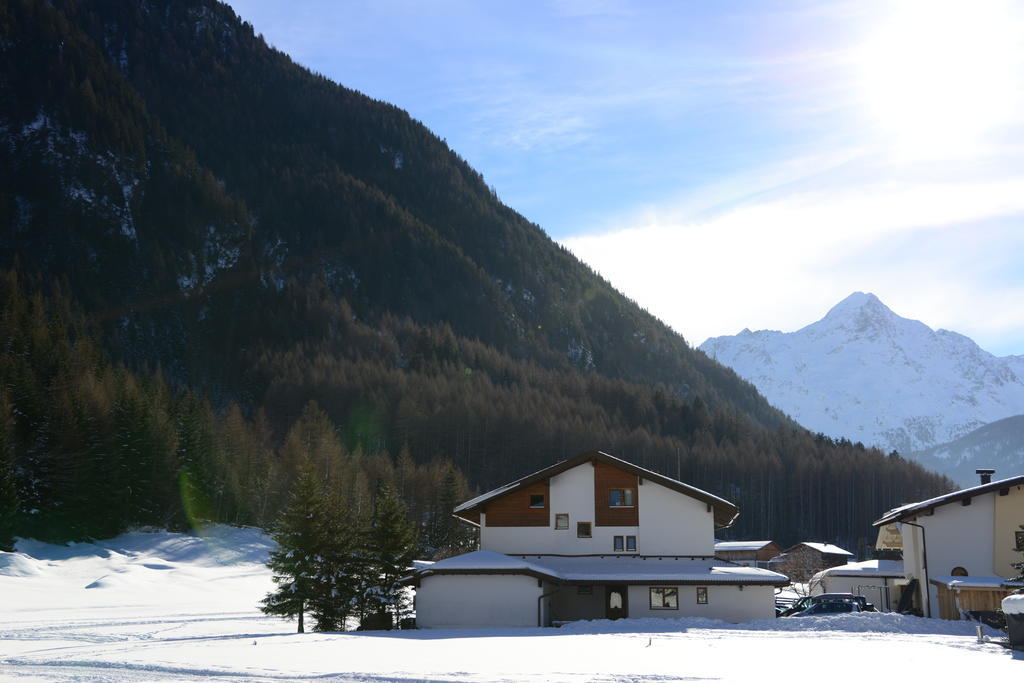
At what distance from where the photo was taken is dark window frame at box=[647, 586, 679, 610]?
4647 cm

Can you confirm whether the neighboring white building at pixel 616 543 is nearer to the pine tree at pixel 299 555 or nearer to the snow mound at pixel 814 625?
the snow mound at pixel 814 625

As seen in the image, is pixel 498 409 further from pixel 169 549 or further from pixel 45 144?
pixel 45 144

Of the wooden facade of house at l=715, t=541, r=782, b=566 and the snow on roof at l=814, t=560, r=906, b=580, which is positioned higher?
the wooden facade of house at l=715, t=541, r=782, b=566

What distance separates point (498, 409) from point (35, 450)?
95166mm

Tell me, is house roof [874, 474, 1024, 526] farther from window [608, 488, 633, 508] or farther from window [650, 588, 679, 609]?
window [608, 488, 633, 508]

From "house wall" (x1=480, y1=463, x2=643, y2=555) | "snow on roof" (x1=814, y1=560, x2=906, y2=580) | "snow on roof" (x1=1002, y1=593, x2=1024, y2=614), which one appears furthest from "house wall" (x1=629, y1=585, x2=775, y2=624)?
"snow on roof" (x1=1002, y1=593, x2=1024, y2=614)

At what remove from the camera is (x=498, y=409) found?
162875 mm

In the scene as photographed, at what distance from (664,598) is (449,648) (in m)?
18.9

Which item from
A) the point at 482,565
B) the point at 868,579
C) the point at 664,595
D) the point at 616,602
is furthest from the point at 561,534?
the point at 868,579

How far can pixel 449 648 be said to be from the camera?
30375mm

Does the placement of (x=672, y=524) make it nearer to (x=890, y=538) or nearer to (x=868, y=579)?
(x=868, y=579)

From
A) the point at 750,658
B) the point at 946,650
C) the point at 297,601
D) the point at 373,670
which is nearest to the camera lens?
the point at 373,670

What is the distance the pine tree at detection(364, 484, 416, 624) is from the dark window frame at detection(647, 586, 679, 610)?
11892 millimetres

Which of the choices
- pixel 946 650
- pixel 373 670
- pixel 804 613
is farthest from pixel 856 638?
pixel 373 670
